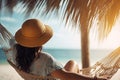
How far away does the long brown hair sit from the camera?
250 centimetres

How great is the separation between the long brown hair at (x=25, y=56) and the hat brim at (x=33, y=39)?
32 mm

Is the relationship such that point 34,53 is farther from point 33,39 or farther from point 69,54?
point 69,54

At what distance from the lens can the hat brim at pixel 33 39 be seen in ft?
8.21

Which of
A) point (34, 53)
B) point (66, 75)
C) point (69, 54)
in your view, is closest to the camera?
point (66, 75)

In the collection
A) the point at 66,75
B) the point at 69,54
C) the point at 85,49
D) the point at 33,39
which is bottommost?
the point at 69,54

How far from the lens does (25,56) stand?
8.27ft

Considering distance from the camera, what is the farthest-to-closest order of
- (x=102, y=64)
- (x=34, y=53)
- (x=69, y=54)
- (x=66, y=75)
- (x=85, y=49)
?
(x=69, y=54), (x=85, y=49), (x=102, y=64), (x=34, y=53), (x=66, y=75)

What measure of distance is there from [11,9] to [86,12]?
2.54ft

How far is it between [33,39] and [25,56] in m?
0.13

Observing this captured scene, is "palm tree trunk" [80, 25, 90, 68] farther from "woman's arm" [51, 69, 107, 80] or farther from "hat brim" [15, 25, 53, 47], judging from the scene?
"woman's arm" [51, 69, 107, 80]

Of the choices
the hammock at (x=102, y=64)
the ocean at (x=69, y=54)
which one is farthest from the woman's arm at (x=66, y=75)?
the ocean at (x=69, y=54)

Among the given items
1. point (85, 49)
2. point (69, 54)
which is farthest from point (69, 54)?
point (85, 49)

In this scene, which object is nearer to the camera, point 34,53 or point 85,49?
point 34,53

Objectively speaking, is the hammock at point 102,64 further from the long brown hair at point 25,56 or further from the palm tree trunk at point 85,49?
the palm tree trunk at point 85,49
